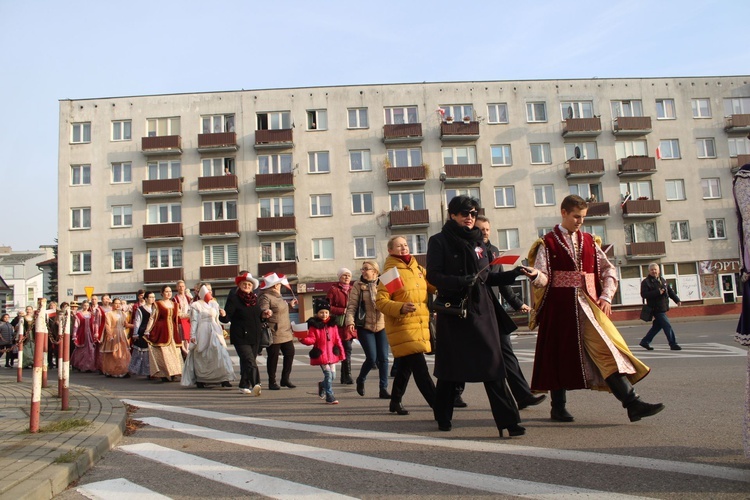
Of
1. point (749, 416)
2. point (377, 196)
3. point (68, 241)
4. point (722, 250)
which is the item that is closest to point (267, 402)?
point (749, 416)

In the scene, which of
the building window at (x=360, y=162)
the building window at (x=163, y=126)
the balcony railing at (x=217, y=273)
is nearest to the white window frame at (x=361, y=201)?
the building window at (x=360, y=162)

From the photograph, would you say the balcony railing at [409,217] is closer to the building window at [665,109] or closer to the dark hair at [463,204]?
the building window at [665,109]

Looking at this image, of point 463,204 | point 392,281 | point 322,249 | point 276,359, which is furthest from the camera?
point 322,249

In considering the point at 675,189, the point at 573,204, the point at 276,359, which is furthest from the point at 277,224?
the point at 573,204

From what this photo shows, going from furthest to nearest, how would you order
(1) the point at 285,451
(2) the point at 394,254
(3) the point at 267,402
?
(3) the point at 267,402 → (2) the point at 394,254 → (1) the point at 285,451

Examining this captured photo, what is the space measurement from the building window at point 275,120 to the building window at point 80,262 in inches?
610

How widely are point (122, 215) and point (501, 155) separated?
27.7 m

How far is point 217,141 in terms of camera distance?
153 feet

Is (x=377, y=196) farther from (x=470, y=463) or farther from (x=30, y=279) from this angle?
(x=30, y=279)

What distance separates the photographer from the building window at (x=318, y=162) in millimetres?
47156

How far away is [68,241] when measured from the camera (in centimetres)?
4688

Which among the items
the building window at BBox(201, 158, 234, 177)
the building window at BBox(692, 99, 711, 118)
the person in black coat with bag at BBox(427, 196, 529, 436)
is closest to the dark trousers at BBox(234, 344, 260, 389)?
the person in black coat with bag at BBox(427, 196, 529, 436)

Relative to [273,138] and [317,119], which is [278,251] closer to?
[273,138]

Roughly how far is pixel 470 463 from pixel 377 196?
42299 mm
